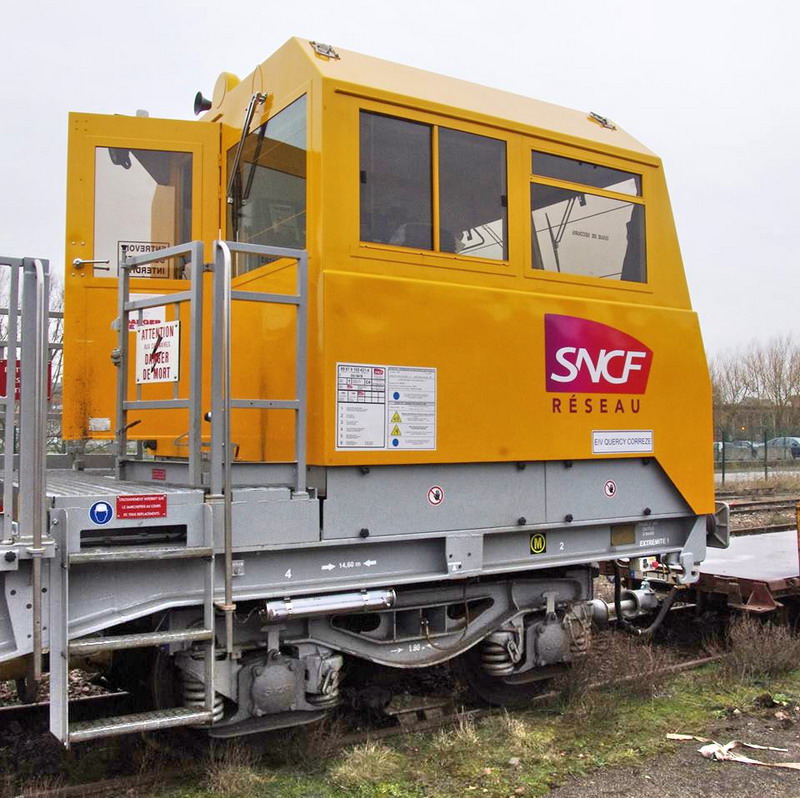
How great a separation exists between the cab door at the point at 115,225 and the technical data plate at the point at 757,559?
16.8ft

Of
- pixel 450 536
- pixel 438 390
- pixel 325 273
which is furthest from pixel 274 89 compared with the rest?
pixel 450 536

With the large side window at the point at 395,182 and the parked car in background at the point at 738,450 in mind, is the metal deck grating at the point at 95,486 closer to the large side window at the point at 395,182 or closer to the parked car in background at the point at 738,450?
the large side window at the point at 395,182

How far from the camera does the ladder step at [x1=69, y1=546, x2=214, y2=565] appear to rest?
151 inches

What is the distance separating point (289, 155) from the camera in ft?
16.4

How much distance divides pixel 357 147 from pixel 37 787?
386 cm

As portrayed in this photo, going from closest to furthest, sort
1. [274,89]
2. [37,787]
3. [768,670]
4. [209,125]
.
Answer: [37,787] < [274,89] < [209,125] < [768,670]

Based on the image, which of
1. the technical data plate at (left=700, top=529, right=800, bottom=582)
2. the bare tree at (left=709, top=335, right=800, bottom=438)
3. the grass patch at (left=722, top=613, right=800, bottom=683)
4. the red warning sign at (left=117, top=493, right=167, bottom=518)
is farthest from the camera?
the bare tree at (left=709, top=335, right=800, bottom=438)

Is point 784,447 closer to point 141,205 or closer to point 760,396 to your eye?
point 760,396

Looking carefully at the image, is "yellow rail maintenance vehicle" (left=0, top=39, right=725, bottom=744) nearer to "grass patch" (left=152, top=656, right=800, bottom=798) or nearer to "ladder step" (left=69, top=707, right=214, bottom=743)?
"ladder step" (left=69, top=707, right=214, bottom=743)

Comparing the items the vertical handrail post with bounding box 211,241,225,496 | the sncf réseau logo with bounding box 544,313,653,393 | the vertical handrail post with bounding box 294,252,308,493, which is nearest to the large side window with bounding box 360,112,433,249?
the vertical handrail post with bounding box 294,252,308,493

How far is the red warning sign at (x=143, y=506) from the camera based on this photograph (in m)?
4.04

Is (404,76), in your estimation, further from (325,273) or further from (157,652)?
(157,652)

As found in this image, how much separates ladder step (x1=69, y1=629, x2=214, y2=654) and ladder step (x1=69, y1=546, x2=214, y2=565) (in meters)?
0.36

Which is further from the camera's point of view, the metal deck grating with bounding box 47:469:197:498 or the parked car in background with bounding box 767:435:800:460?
the parked car in background with bounding box 767:435:800:460
